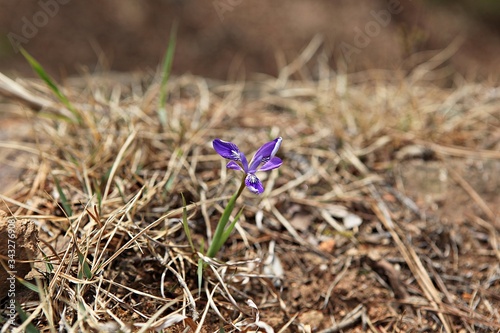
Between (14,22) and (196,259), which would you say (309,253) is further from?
(14,22)

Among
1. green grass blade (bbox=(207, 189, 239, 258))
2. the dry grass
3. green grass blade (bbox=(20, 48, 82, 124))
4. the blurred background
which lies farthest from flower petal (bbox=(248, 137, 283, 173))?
the blurred background

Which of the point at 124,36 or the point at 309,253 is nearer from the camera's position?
the point at 309,253

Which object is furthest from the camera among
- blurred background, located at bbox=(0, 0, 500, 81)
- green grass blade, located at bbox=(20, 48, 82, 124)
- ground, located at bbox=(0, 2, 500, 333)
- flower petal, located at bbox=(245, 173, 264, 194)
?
blurred background, located at bbox=(0, 0, 500, 81)

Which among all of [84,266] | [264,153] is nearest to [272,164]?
[264,153]

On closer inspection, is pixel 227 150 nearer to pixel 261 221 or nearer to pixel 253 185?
pixel 253 185

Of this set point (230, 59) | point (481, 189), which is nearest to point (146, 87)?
point (481, 189)

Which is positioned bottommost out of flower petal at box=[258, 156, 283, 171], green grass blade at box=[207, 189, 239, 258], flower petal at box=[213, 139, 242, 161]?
green grass blade at box=[207, 189, 239, 258]

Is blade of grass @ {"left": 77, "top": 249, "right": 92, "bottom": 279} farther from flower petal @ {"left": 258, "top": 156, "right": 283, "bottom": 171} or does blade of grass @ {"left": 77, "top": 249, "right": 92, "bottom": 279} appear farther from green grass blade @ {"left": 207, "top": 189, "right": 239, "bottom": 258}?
flower petal @ {"left": 258, "top": 156, "right": 283, "bottom": 171}
